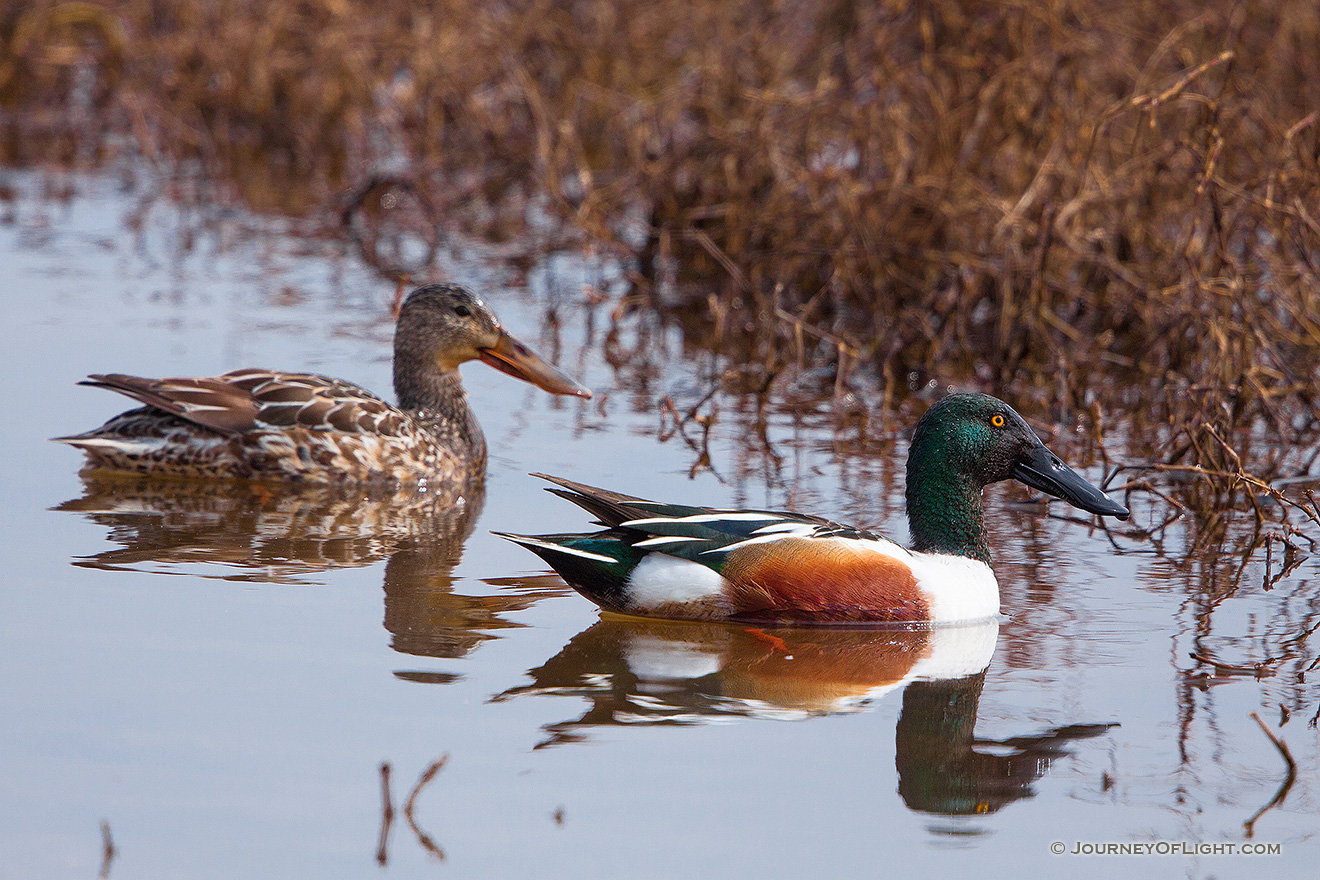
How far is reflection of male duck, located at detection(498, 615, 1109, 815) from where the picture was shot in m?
4.60

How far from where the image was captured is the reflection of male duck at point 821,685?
4.60m

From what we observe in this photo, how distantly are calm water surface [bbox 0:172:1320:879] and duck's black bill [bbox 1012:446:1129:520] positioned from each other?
31 centimetres

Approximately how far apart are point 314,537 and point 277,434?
33.6 inches

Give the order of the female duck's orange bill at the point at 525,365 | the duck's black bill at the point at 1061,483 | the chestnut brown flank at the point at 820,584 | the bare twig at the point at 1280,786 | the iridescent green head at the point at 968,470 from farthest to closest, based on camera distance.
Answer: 1. the female duck's orange bill at the point at 525,365
2. the duck's black bill at the point at 1061,483
3. the iridescent green head at the point at 968,470
4. the chestnut brown flank at the point at 820,584
5. the bare twig at the point at 1280,786

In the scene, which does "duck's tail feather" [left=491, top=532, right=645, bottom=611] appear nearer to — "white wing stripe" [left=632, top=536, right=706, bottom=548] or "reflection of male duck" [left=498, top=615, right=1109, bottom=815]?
"white wing stripe" [left=632, top=536, right=706, bottom=548]

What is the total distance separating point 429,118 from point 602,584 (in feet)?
25.4

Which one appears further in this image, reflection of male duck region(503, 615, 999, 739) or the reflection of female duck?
the reflection of female duck

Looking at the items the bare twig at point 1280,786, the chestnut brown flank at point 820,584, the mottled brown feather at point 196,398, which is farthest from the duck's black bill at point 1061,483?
the mottled brown feather at point 196,398

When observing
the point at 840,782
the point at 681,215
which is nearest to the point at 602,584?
the point at 840,782

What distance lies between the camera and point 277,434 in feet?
24.2

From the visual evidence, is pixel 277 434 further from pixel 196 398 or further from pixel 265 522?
pixel 265 522

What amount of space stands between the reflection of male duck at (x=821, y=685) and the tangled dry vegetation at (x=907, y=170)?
5.11 ft

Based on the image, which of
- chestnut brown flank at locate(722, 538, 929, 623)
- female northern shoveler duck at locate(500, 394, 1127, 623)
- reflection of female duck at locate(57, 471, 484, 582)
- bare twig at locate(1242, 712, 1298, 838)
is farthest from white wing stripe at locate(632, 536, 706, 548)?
bare twig at locate(1242, 712, 1298, 838)

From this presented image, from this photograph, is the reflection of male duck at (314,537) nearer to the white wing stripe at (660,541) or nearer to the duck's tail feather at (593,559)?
the duck's tail feather at (593,559)
